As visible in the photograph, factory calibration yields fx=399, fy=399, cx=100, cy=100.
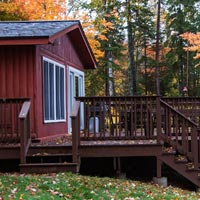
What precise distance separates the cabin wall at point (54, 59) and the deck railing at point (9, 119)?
548 millimetres

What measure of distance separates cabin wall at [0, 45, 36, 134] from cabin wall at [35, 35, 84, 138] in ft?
0.49

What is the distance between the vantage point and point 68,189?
630 centimetres

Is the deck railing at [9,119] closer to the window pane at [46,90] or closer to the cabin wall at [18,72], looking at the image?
the cabin wall at [18,72]

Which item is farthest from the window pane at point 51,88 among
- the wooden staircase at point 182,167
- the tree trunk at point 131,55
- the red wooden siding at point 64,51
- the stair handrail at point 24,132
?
the tree trunk at point 131,55

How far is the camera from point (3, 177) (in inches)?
281

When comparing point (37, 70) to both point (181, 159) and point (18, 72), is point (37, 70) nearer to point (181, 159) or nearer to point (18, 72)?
point (18, 72)

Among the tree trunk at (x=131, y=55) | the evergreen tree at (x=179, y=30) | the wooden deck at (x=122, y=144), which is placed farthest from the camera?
the evergreen tree at (x=179, y=30)

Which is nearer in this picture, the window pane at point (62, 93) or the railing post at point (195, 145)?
the railing post at point (195, 145)

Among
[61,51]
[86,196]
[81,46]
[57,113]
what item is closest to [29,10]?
[81,46]

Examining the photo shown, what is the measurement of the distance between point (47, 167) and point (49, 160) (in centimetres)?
64

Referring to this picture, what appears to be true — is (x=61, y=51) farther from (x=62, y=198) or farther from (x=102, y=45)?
(x=102, y=45)

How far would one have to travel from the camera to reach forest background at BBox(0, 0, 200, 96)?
20650 mm

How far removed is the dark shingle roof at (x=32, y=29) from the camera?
8.82 metres

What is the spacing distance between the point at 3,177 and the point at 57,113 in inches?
170
